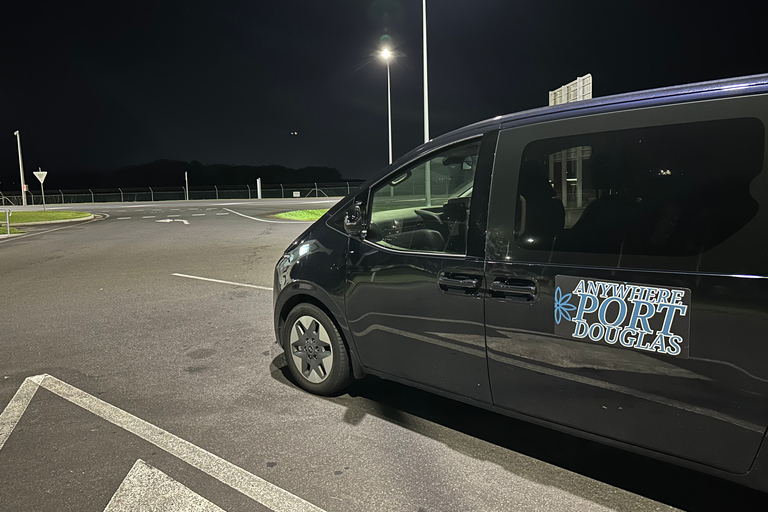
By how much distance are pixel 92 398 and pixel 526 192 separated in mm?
3274

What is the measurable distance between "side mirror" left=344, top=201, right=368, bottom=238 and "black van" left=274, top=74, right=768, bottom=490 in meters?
0.01

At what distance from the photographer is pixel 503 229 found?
9.02 feet

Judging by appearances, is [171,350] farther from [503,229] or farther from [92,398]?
[503,229]

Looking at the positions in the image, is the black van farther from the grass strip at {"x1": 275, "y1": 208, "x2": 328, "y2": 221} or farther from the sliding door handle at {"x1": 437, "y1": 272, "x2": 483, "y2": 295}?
the grass strip at {"x1": 275, "y1": 208, "x2": 328, "y2": 221}

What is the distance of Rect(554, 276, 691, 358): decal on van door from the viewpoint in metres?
2.20

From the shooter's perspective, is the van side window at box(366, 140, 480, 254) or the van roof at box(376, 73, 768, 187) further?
the van side window at box(366, 140, 480, 254)

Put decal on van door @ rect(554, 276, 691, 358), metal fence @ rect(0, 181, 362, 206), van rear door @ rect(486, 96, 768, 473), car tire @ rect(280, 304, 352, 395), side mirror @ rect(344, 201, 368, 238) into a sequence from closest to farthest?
1. van rear door @ rect(486, 96, 768, 473)
2. decal on van door @ rect(554, 276, 691, 358)
3. side mirror @ rect(344, 201, 368, 238)
4. car tire @ rect(280, 304, 352, 395)
5. metal fence @ rect(0, 181, 362, 206)

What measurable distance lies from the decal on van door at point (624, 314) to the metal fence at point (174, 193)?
54.1 m

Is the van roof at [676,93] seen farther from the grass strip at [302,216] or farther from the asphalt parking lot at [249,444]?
the grass strip at [302,216]

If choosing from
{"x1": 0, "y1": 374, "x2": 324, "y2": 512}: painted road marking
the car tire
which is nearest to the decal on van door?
{"x1": 0, "y1": 374, "x2": 324, "y2": 512}: painted road marking

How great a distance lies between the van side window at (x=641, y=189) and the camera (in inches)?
83.2

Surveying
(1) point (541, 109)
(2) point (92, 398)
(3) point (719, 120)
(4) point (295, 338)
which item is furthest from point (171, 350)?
(3) point (719, 120)

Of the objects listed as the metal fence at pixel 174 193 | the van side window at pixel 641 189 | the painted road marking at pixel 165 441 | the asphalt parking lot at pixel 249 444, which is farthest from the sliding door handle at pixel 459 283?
the metal fence at pixel 174 193

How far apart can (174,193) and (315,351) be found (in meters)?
58.7
